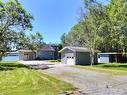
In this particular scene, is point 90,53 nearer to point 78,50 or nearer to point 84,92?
point 78,50

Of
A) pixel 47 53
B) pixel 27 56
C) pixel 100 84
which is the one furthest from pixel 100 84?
pixel 47 53

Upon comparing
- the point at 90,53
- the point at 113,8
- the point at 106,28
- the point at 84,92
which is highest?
the point at 113,8

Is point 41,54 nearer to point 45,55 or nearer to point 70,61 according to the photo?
point 45,55

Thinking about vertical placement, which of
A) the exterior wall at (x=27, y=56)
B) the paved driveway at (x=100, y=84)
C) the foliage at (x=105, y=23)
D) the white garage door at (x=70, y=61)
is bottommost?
the paved driveway at (x=100, y=84)

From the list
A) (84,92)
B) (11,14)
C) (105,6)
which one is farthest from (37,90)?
(105,6)

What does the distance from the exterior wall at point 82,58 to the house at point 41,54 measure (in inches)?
913

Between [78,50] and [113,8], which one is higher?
→ [113,8]

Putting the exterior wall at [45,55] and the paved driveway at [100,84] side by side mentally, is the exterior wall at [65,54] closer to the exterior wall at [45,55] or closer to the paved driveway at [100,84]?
the exterior wall at [45,55]

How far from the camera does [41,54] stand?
67000 mm

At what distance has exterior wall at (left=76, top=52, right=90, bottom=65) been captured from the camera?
41.8m

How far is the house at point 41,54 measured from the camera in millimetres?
64438

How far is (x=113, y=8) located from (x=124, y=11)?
10.7ft

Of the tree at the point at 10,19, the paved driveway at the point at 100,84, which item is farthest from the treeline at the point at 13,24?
the paved driveway at the point at 100,84

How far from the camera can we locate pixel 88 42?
4041 cm
